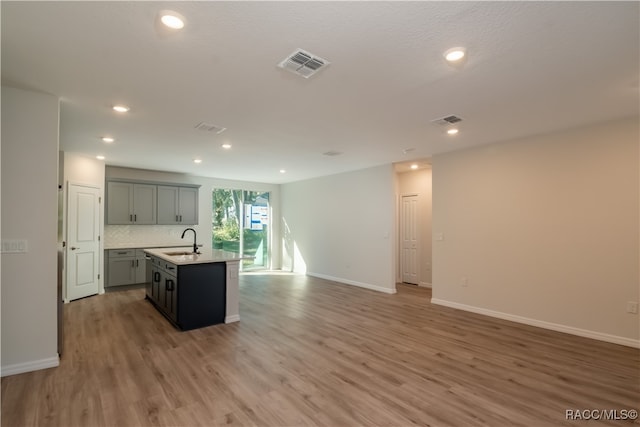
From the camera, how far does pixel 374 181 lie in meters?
6.52

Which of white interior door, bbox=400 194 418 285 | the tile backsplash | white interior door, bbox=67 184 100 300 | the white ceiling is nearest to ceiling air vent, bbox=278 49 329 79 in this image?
the white ceiling

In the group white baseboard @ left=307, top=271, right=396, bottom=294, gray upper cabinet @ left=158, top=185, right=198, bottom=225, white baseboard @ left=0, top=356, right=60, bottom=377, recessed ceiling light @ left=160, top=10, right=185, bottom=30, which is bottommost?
white baseboard @ left=307, top=271, right=396, bottom=294

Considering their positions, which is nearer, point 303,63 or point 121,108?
point 303,63

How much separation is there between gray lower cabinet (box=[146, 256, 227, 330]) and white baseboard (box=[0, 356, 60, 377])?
1264mm

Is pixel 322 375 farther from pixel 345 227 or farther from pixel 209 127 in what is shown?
pixel 345 227

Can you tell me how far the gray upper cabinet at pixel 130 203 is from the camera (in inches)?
244

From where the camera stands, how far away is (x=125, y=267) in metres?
6.21

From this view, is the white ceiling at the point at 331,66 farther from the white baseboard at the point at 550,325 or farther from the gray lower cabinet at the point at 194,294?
the white baseboard at the point at 550,325

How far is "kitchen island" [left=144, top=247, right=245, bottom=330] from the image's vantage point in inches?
156

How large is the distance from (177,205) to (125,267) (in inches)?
65.9

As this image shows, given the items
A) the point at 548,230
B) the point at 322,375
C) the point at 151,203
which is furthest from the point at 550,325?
the point at 151,203

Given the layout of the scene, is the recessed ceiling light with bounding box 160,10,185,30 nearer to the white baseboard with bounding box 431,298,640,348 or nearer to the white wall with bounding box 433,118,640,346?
the white wall with bounding box 433,118,640,346

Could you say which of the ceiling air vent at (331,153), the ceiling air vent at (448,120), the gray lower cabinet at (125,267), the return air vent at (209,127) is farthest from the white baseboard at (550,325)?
the gray lower cabinet at (125,267)

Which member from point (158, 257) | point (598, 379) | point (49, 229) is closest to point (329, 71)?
point (49, 229)
